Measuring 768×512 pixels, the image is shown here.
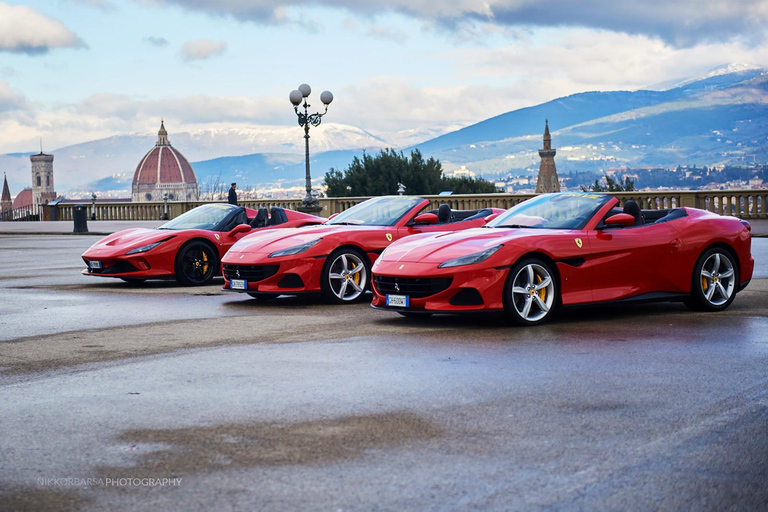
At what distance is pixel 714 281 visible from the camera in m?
11.3

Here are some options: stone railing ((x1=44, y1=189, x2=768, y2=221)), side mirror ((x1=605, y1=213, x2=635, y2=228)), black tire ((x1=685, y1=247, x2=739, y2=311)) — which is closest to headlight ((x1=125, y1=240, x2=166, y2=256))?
side mirror ((x1=605, y1=213, x2=635, y2=228))

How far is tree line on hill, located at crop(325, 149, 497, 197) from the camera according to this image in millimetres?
93562

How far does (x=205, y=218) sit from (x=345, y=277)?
165 inches

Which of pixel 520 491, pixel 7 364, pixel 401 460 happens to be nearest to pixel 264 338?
pixel 7 364

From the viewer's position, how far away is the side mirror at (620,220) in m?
10.5

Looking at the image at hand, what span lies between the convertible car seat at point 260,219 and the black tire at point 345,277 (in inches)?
144

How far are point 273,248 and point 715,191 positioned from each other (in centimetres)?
2787

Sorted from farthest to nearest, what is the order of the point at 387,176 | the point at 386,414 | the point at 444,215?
the point at 387,176, the point at 444,215, the point at 386,414

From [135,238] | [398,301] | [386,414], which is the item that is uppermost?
[135,238]

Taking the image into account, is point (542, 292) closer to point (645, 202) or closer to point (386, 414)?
point (386, 414)

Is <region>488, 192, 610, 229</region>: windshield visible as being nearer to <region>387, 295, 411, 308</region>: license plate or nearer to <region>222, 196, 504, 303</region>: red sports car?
<region>387, 295, 411, 308</region>: license plate

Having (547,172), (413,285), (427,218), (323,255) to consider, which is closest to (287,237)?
(323,255)

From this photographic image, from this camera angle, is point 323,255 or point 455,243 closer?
point 455,243

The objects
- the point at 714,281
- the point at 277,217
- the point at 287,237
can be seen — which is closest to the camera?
the point at 714,281
